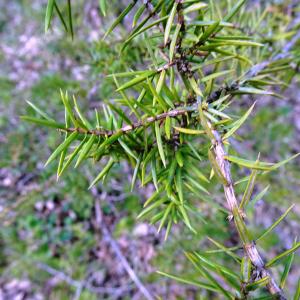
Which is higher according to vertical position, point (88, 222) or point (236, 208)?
point (236, 208)

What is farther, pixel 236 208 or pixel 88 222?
pixel 88 222

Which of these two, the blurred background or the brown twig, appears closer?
the brown twig

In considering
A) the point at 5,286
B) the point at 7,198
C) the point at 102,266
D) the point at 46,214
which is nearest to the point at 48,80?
the point at 7,198

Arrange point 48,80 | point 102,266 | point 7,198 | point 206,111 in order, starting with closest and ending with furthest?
point 206,111
point 48,80
point 7,198
point 102,266

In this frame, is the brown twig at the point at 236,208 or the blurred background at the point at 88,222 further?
the blurred background at the point at 88,222

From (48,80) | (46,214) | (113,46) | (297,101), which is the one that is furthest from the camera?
(297,101)

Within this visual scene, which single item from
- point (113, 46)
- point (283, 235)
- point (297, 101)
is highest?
point (113, 46)

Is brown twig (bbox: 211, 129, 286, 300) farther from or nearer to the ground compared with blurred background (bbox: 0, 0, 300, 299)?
farther from the ground

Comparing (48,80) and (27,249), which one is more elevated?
(48,80)

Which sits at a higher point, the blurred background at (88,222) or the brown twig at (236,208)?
the brown twig at (236,208)

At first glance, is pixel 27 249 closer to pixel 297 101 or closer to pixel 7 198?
pixel 7 198

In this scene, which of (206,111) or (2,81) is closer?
(206,111)
